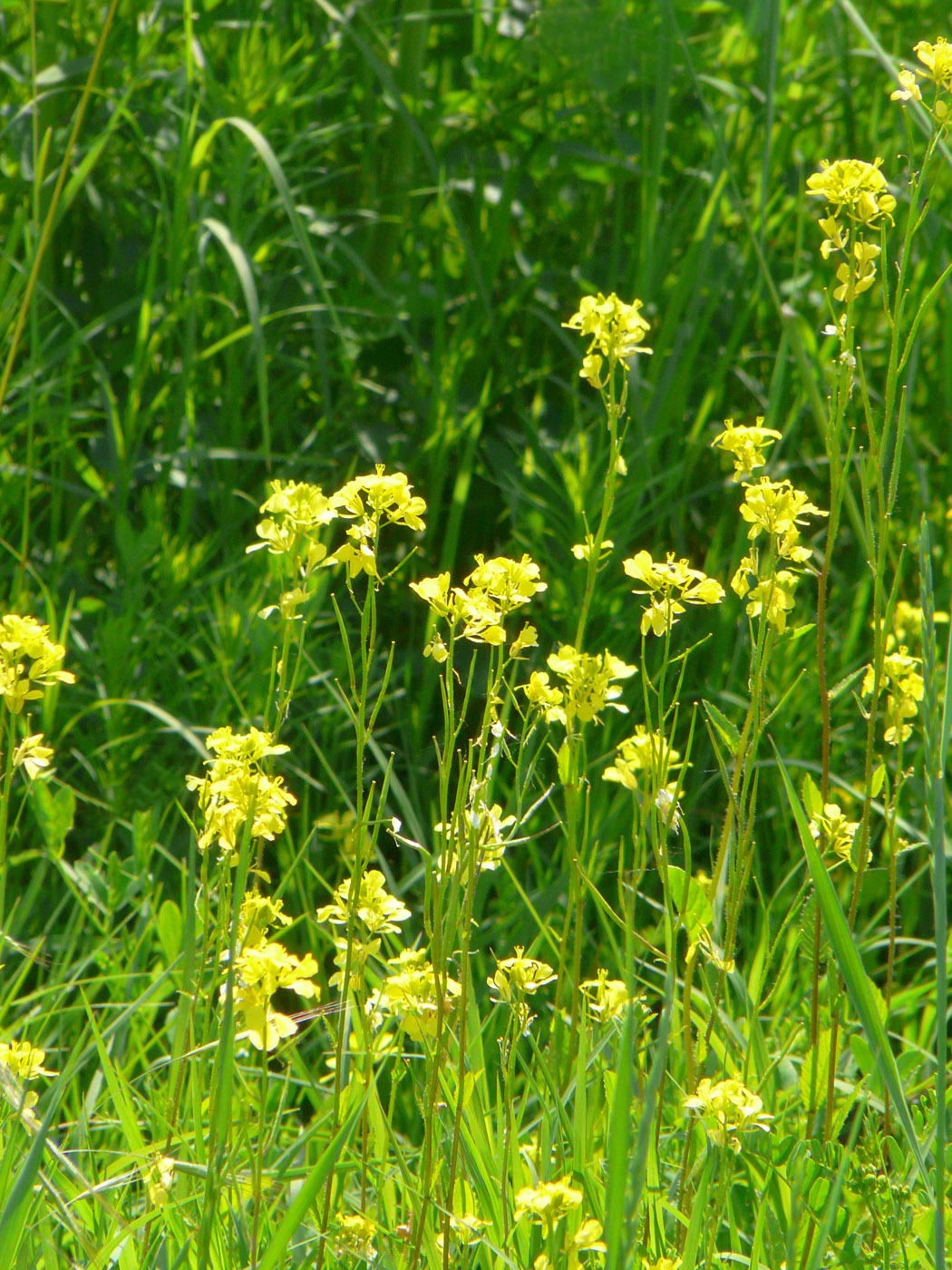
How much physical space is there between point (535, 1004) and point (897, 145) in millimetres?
1715

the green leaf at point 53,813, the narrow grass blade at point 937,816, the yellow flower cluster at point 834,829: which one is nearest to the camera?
the narrow grass blade at point 937,816

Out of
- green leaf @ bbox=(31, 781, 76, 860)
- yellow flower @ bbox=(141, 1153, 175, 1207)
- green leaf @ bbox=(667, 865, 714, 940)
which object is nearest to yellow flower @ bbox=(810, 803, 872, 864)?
green leaf @ bbox=(667, 865, 714, 940)

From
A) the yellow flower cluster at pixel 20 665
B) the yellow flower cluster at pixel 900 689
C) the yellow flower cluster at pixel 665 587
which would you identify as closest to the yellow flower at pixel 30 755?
the yellow flower cluster at pixel 20 665

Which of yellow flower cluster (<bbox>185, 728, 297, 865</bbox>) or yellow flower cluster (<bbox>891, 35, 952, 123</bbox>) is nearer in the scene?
yellow flower cluster (<bbox>185, 728, 297, 865</bbox>)

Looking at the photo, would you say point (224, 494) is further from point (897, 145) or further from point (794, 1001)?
point (897, 145)

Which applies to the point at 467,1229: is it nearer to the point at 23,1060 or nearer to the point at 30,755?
the point at 23,1060

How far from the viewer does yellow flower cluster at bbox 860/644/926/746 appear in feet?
→ 3.72

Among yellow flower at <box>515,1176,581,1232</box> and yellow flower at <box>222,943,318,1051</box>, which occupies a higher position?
yellow flower at <box>222,943,318,1051</box>

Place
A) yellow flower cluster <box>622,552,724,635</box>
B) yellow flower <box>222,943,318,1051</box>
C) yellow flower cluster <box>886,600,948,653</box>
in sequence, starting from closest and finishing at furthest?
yellow flower <box>222,943,318,1051</box> < yellow flower cluster <box>622,552,724,635</box> < yellow flower cluster <box>886,600,948,653</box>

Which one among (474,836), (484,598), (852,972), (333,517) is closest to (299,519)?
(333,517)

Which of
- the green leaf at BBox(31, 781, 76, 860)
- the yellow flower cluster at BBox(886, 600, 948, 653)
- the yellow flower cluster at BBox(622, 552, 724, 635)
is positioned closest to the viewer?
the yellow flower cluster at BBox(622, 552, 724, 635)

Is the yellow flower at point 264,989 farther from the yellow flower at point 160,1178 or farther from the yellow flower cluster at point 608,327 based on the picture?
the yellow flower cluster at point 608,327

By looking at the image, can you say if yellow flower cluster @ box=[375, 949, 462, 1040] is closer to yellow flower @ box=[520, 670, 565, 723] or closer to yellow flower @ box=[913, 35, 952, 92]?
yellow flower @ box=[520, 670, 565, 723]

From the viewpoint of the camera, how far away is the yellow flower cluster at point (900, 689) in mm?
1133
